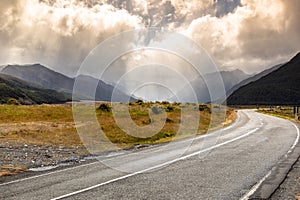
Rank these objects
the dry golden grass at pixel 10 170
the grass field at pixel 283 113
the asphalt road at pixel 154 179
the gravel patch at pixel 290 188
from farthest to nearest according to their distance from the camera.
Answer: the grass field at pixel 283 113 < the dry golden grass at pixel 10 170 < the asphalt road at pixel 154 179 < the gravel patch at pixel 290 188

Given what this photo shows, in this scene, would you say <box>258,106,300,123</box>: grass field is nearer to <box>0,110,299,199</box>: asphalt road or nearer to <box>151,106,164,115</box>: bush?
<box>151,106,164,115</box>: bush

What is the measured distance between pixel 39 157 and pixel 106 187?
7.88 metres

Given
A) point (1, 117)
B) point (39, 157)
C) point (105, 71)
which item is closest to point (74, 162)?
point (39, 157)

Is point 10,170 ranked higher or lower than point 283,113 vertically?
lower

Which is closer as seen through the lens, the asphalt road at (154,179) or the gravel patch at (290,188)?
the gravel patch at (290,188)

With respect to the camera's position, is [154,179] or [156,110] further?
[156,110]

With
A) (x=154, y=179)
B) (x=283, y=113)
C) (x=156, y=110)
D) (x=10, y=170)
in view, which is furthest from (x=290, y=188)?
(x=283, y=113)

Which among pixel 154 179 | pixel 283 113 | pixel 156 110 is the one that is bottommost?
pixel 154 179

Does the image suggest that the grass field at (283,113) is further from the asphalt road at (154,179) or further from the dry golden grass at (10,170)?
the dry golden grass at (10,170)

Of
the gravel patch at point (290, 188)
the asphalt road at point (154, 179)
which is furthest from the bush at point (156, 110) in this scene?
the gravel patch at point (290, 188)

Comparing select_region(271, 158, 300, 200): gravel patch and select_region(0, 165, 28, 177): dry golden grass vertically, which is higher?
select_region(271, 158, 300, 200): gravel patch

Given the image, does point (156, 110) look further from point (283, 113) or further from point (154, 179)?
point (283, 113)

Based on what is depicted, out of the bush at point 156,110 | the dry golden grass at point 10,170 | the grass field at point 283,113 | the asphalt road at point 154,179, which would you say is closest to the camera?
the asphalt road at point 154,179

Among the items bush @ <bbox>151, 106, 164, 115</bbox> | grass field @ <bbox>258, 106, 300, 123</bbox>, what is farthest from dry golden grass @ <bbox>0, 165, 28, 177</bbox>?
grass field @ <bbox>258, 106, 300, 123</bbox>
